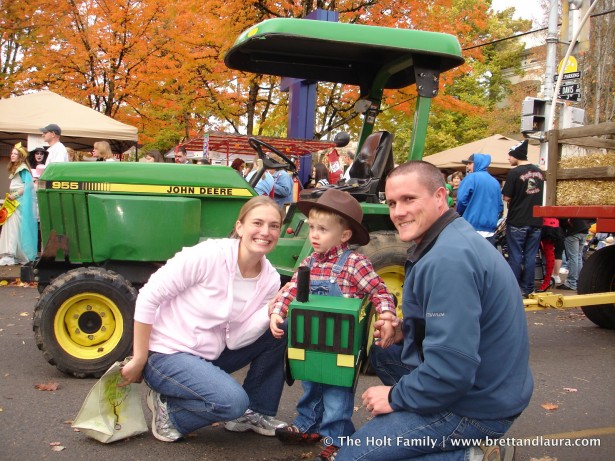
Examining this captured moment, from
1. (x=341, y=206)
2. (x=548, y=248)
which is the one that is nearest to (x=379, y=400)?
(x=341, y=206)

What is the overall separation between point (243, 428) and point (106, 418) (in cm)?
72

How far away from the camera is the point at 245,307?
3277 millimetres

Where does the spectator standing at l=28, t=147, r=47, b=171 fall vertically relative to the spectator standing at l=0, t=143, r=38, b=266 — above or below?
above

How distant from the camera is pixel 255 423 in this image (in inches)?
136

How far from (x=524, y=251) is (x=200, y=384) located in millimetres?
5873

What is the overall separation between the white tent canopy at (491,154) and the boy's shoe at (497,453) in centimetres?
1597

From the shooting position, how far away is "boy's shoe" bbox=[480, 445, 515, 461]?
2.28m

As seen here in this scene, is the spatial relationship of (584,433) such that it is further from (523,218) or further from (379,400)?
(523,218)

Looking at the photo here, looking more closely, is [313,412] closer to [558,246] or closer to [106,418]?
[106,418]

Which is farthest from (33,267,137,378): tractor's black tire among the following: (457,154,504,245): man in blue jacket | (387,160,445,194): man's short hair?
(457,154,504,245): man in blue jacket

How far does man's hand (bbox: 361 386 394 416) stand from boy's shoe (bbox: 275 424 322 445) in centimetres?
98

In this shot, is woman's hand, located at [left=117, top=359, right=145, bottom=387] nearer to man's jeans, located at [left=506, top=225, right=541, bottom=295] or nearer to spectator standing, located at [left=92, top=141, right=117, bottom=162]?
spectator standing, located at [left=92, top=141, right=117, bottom=162]

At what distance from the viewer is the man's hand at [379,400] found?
233cm

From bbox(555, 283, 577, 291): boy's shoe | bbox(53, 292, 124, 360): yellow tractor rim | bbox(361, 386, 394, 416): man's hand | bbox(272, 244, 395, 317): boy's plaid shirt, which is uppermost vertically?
bbox(272, 244, 395, 317): boy's plaid shirt
